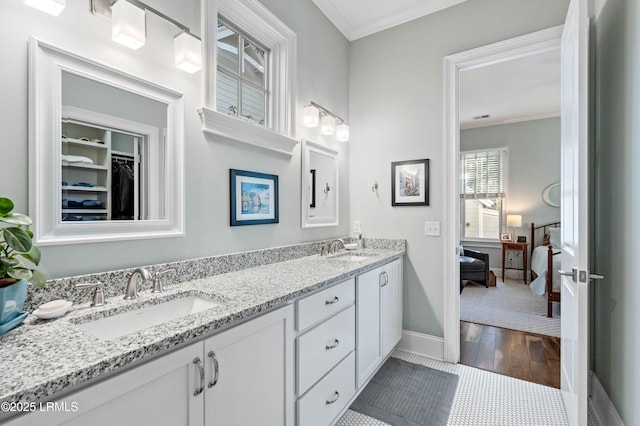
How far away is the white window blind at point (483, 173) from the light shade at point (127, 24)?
19.2 feet

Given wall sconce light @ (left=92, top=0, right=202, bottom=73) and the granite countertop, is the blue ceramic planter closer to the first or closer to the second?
the granite countertop

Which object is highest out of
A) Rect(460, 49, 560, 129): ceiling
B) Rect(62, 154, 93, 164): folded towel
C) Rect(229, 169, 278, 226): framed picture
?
Rect(460, 49, 560, 129): ceiling

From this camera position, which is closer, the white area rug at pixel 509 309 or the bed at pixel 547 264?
the white area rug at pixel 509 309

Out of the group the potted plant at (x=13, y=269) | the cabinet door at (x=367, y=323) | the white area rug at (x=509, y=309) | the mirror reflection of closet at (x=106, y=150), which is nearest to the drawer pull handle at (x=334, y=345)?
the cabinet door at (x=367, y=323)

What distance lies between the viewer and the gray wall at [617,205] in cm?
139

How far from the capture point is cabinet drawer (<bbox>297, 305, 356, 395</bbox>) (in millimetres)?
1386

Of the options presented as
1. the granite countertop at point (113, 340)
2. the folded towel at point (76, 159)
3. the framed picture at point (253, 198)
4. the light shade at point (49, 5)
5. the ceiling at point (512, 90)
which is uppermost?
the ceiling at point (512, 90)

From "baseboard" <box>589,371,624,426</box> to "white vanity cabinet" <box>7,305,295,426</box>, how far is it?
1.64m

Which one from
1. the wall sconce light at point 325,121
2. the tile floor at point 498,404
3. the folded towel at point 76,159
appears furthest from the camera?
the wall sconce light at point 325,121

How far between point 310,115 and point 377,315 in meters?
1.52

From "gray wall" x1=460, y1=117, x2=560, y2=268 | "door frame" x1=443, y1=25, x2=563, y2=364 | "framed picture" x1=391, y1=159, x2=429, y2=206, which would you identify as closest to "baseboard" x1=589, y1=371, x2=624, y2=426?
"door frame" x1=443, y1=25, x2=563, y2=364

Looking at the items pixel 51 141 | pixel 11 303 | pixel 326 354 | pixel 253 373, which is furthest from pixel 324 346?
pixel 51 141

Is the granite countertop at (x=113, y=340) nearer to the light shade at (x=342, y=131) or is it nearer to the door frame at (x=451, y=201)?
the door frame at (x=451, y=201)

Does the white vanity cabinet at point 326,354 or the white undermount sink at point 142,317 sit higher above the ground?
the white undermount sink at point 142,317
